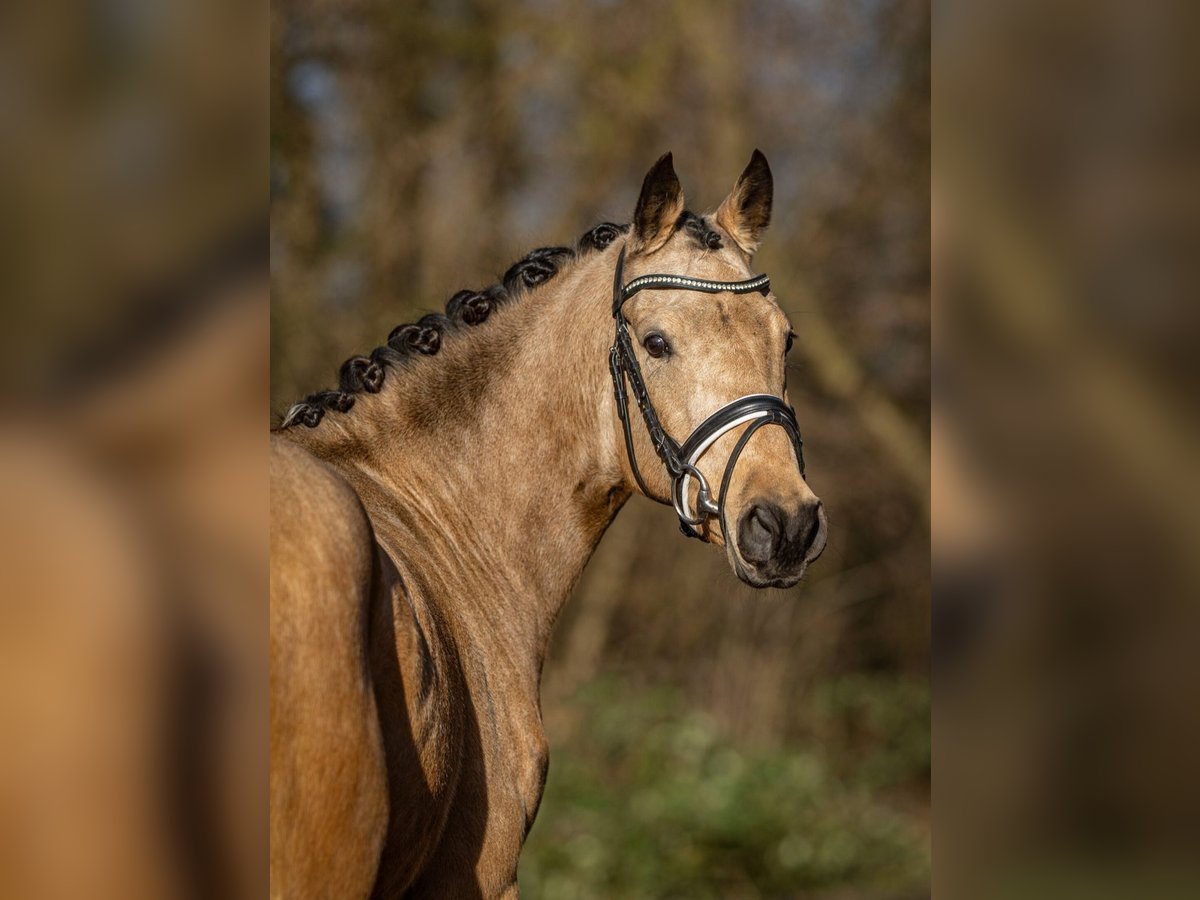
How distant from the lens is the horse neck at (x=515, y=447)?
11.2ft

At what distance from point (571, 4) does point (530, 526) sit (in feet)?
24.6

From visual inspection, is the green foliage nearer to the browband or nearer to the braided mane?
the braided mane

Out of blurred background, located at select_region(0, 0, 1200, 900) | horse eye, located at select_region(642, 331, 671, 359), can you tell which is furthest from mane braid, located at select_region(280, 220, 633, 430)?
blurred background, located at select_region(0, 0, 1200, 900)

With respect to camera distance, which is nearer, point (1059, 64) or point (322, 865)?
point (1059, 64)

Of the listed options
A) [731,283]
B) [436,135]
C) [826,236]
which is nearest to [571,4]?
[436,135]

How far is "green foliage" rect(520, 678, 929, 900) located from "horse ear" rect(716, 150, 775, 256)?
4.98m

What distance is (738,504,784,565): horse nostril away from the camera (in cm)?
304

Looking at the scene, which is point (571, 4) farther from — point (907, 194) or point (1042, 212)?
point (1042, 212)

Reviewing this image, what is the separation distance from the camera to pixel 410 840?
252cm

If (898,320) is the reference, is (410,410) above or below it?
below

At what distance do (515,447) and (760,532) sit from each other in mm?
840

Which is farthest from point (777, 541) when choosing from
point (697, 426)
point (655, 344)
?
point (655, 344)

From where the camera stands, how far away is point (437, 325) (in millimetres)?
3561

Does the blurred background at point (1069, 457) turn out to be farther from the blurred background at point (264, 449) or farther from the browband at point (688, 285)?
the browband at point (688, 285)
